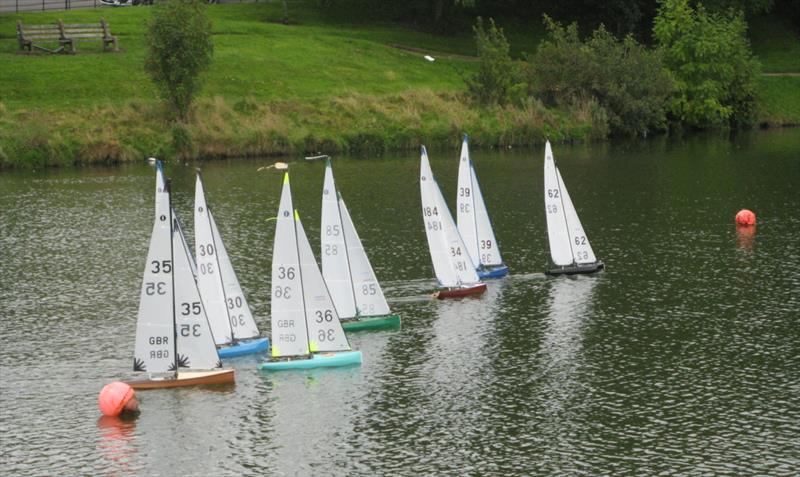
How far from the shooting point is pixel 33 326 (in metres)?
57.1

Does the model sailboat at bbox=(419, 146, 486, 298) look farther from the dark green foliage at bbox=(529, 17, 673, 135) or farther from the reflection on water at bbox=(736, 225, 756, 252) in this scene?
the dark green foliage at bbox=(529, 17, 673, 135)

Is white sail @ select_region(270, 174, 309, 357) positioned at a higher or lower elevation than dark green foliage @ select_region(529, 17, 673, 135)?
lower

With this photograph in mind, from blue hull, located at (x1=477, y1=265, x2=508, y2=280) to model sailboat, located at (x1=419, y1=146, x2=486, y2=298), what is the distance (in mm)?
2764

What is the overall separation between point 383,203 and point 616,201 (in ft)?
51.9

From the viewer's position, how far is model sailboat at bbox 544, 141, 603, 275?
221ft

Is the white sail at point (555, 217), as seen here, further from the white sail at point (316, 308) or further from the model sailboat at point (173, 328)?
the model sailboat at point (173, 328)

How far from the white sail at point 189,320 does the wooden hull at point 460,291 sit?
52.7 ft

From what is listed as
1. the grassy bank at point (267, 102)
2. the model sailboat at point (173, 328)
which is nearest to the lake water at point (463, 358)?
the model sailboat at point (173, 328)

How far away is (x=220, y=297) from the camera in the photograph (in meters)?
52.7

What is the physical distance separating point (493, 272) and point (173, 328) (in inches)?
892

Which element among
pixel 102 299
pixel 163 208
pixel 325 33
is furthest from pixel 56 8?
pixel 163 208

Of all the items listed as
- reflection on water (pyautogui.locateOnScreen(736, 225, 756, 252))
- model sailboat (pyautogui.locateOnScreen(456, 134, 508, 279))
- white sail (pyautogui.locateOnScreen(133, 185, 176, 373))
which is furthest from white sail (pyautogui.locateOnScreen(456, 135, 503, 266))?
white sail (pyautogui.locateOnScreen(133, 185, 176, 373))

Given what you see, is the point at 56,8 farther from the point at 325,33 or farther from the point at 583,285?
the point at 583,285

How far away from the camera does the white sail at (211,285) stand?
52.5 m
